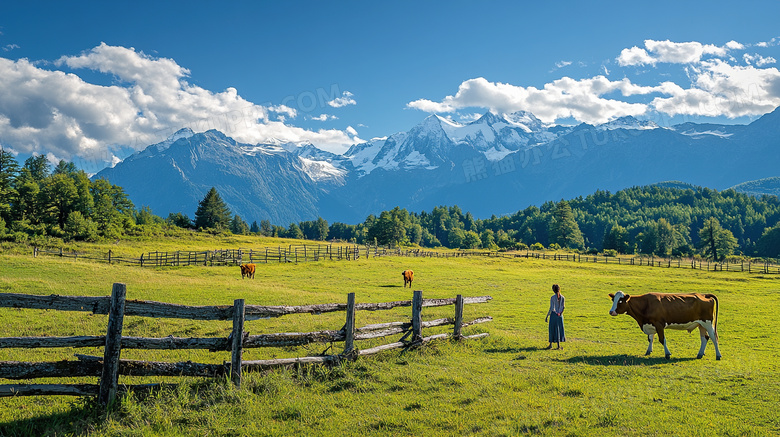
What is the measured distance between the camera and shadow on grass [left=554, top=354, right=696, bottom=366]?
11.9m

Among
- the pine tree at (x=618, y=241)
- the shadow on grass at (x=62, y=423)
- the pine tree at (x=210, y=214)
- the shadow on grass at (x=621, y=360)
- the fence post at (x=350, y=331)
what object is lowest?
the shadow on grass at (x=621, y=360)

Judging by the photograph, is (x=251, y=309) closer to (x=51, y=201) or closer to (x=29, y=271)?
(x=29, y=271)

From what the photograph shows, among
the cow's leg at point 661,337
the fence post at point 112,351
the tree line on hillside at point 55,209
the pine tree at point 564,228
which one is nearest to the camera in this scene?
the fence post at point 112,351

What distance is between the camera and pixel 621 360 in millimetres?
12312

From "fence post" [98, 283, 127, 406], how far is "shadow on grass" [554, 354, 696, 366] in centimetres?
1068

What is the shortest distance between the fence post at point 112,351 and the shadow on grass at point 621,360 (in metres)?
10.7

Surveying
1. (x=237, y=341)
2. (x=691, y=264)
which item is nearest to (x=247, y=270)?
(x=237, y=341)

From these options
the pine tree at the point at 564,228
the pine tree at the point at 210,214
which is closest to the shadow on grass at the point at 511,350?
the pine tree at the point at 210,214

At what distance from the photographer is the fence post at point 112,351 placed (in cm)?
759

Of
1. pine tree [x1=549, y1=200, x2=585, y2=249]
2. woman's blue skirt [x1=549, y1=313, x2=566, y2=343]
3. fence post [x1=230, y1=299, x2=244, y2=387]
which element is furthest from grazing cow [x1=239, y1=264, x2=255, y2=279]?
pine tree [x1=549, y1=200, x2=585, y2=249]

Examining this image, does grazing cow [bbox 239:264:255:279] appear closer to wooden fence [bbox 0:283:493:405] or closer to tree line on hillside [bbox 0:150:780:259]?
wooden fence [bbox 0:283:493:405]

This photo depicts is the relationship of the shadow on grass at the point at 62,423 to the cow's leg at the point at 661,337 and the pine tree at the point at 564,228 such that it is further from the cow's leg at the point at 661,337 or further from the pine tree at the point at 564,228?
the pine tree at the point at 564,228

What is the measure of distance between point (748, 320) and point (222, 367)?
2489 centimetres

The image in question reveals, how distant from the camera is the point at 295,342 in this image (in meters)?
9.63
